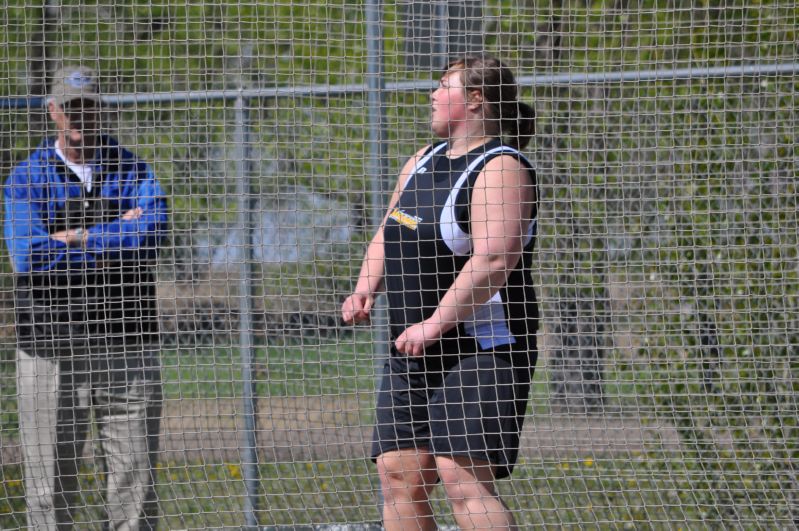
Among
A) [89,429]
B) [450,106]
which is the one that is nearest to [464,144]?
[450,106]

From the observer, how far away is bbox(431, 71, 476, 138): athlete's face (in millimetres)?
2730

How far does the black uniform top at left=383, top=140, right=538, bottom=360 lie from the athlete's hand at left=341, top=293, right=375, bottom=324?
0.10 meters

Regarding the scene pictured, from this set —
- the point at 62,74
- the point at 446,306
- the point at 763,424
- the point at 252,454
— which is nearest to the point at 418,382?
the point at 446,306

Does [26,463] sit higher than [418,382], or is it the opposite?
[418,382]

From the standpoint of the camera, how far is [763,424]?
349 centimetres

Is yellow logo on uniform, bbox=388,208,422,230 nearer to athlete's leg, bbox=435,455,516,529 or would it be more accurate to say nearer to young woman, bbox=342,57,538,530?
young woman, bbox=342,57,538,530

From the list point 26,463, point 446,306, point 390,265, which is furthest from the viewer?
point 26,463

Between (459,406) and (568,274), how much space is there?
110cm

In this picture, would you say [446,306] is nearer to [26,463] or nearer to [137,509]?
[137,509]

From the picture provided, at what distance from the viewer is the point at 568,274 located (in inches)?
138

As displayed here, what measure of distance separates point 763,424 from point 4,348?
3.03 metres

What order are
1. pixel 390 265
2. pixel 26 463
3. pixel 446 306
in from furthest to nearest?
pixel 26 463
pixel 390 265
pixel 446 306

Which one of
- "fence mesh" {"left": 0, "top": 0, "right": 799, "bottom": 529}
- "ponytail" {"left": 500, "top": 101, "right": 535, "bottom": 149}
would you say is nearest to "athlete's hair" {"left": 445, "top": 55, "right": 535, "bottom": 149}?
"ponytail" {"left": 500, "top": 101, "right": 535, "bottom": 149}

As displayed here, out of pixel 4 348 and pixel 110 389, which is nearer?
pixel 110 389
